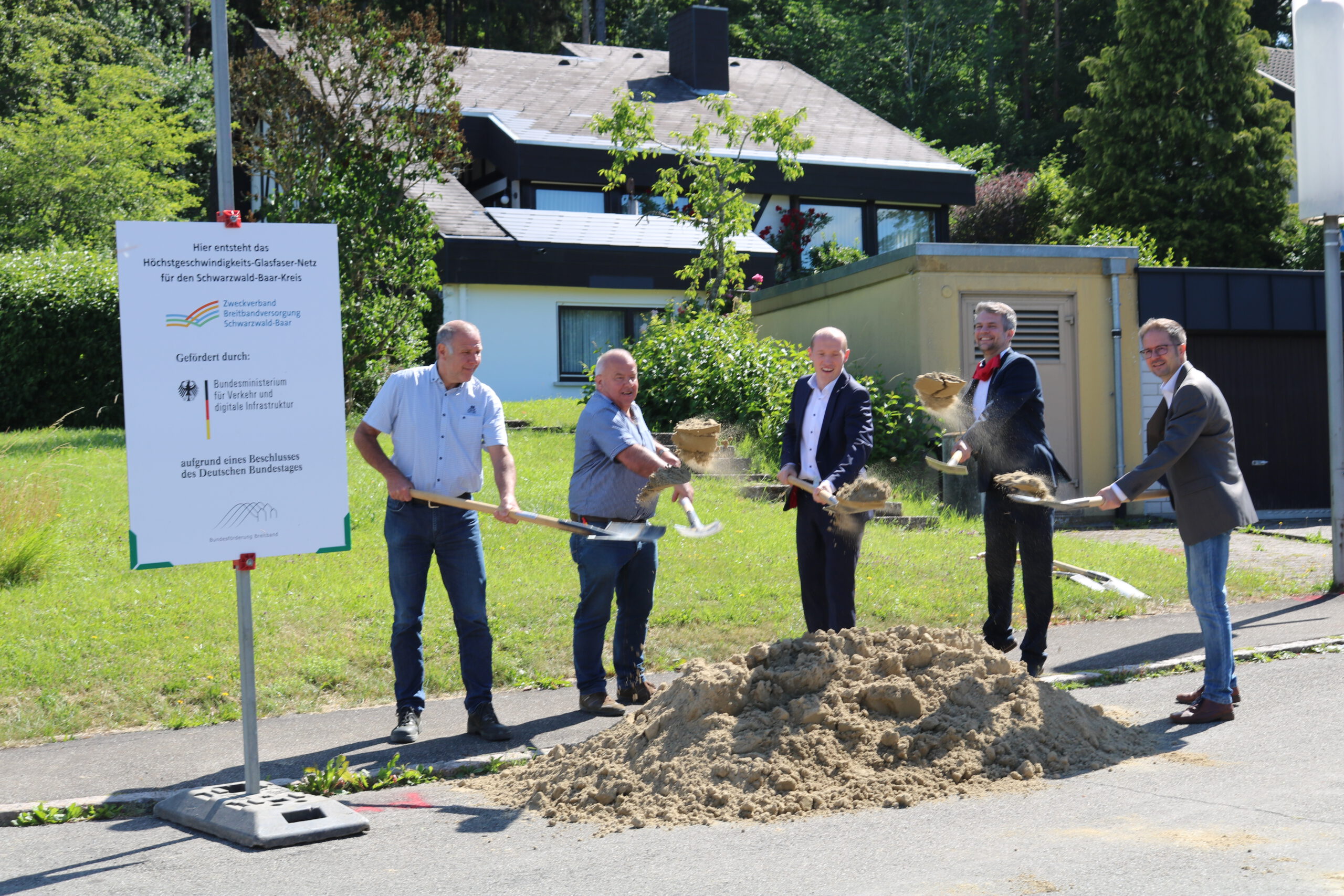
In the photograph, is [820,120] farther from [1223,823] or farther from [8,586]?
[1223,823]

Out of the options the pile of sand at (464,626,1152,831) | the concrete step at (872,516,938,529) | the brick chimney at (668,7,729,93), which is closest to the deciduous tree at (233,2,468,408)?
the concrete step at (872,516,938,529)

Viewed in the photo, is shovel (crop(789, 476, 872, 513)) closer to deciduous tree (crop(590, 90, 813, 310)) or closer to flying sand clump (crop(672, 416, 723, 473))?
flying sand clump (crop(672, 416, 723, 473))

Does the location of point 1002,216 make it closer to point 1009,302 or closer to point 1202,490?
point 1009,302

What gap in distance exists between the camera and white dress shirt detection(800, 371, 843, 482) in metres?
7.32

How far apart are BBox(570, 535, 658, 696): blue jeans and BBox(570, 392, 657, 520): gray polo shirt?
0.19m

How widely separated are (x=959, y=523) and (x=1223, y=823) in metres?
8.46

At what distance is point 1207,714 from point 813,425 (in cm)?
261

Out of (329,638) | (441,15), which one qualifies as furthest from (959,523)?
(441,15)

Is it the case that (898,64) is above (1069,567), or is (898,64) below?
above

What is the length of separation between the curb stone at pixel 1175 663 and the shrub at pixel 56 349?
16.1m

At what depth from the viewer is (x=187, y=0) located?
147 feet

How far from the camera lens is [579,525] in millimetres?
6348

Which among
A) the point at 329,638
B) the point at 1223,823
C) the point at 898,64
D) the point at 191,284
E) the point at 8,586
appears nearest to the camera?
the point at 1223,823

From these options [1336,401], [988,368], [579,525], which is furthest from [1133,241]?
[579,525]
